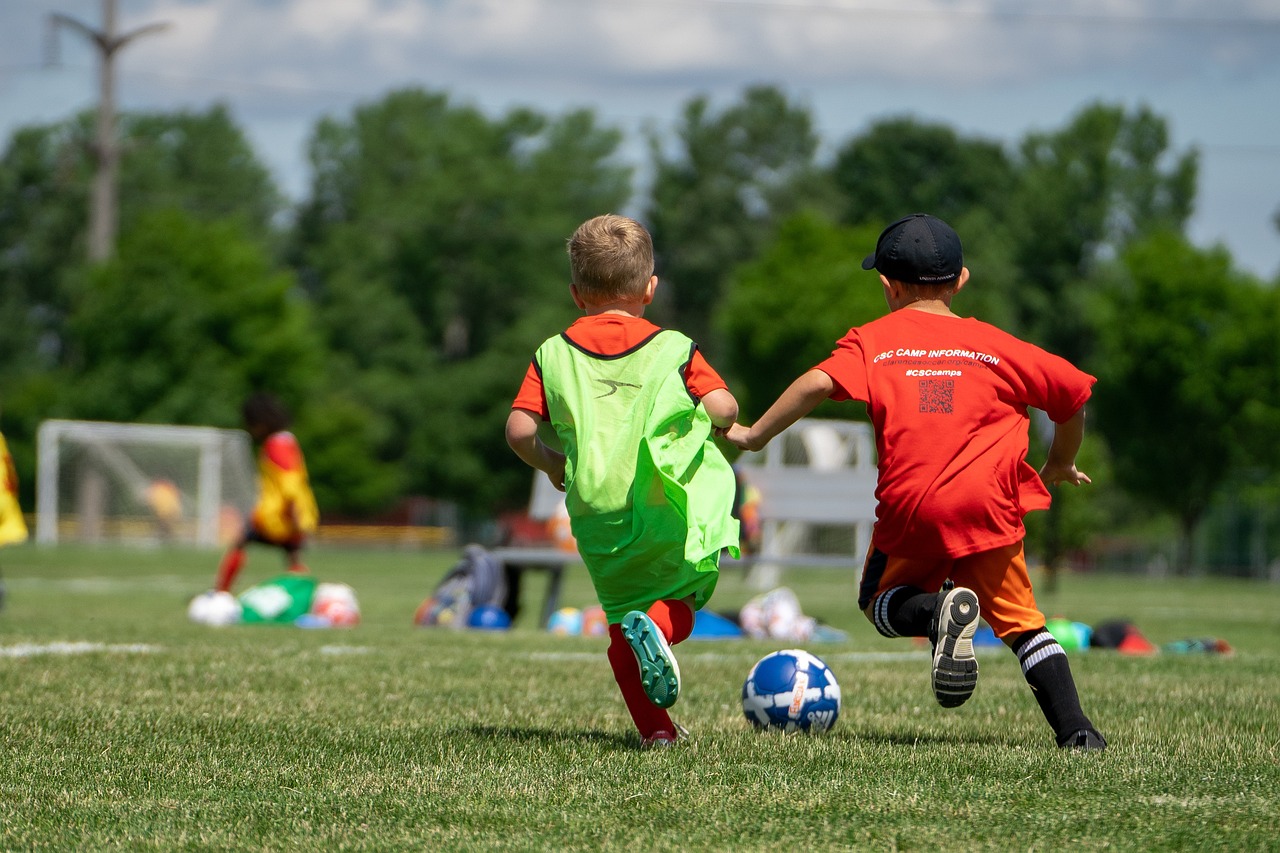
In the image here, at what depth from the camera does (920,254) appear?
5.33 m

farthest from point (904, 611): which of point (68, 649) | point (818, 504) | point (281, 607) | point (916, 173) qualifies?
point (916, 173)

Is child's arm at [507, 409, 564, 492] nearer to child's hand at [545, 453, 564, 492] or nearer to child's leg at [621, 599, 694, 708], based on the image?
child's hand at [545, 453, 564, 492]

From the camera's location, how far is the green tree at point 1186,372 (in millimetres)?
47656

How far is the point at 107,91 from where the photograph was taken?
38.4 metres

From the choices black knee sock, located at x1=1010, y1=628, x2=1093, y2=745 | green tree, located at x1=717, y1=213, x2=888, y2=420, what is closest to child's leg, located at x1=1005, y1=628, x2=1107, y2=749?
black knee sock, located at x1=1010, y1=628, x2=1093, y2=745

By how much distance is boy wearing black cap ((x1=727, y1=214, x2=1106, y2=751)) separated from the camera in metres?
5.04

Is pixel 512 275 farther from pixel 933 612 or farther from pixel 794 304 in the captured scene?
pixel 933 612

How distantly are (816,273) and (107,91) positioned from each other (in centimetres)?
2550

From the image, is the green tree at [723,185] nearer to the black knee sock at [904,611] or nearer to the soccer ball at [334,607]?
the soccer ball at [334,607]

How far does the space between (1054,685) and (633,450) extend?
5.18 ft

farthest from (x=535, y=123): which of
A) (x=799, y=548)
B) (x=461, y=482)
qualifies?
(x=799, y=548)

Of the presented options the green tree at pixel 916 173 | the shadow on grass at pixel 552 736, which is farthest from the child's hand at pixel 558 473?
the green tree at pixel 916 173

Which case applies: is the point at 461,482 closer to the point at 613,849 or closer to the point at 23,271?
the point at 23,271

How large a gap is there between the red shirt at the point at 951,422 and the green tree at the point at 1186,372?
44201 millimetres
